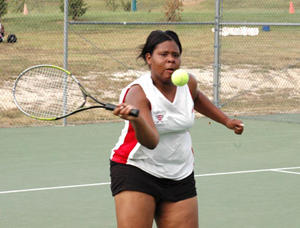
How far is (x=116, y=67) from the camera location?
2294cm

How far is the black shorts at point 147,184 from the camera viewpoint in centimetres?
525

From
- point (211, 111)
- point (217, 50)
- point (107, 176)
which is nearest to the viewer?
point (211, 111)

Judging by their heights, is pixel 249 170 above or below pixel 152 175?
below

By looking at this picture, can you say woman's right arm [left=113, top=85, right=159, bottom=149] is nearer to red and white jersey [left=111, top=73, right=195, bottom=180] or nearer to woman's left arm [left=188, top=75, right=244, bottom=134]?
red and white jersey [left=111, top=73, right=195, bottom=180]

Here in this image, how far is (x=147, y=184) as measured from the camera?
17.2 ft

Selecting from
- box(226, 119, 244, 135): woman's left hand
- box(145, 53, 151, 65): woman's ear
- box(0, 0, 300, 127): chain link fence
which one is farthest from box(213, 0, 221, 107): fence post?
box(145, 53, 151, 65): woman's ear

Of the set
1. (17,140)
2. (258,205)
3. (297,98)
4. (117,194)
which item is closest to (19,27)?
(297,98)

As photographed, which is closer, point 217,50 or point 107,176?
point 107,176

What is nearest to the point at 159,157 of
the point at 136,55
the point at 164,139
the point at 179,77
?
the point at 164,139

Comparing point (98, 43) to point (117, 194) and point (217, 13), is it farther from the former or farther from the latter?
point (117, 194)

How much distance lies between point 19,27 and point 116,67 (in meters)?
2.71

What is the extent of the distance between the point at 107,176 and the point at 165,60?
4869 mm

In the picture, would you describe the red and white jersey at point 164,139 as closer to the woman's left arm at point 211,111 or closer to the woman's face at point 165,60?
the woman's face at point 165,60

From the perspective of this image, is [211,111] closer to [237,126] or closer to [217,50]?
[237,126]
